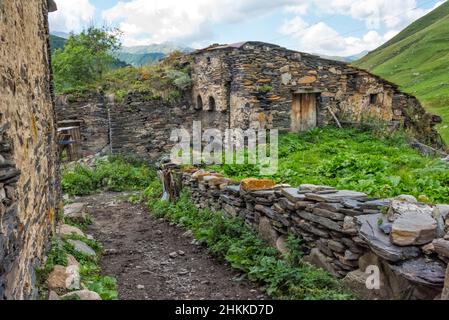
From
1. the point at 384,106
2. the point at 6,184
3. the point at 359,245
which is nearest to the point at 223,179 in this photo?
the point at 359,245

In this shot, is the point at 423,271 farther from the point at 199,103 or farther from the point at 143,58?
the point at 143,58

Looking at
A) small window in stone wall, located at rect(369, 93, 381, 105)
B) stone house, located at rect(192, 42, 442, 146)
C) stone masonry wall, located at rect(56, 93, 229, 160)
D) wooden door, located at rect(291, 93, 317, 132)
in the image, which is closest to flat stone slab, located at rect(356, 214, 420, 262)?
stone house, located at rect(192, 42, 442, 146)

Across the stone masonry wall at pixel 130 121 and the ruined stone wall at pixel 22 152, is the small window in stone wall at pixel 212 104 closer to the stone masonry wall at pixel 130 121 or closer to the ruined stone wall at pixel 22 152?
the stone masonry wall at pixel 130 121

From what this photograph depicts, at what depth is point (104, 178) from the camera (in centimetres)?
1357

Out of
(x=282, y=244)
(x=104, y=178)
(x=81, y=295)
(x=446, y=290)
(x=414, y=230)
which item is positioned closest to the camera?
(x=446, y=290)

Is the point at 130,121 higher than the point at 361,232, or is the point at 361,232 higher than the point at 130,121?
the point at 130,121

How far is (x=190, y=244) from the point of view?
24.6ft

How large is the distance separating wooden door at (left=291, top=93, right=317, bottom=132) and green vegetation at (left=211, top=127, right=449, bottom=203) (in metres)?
0.91

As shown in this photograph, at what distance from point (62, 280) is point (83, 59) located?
43.0ft

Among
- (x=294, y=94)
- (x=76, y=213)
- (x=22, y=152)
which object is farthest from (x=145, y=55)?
(x=22, y=152)

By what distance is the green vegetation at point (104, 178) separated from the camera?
1293 centimetres
